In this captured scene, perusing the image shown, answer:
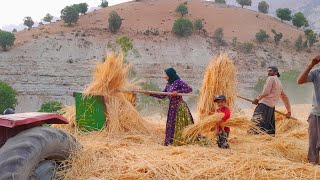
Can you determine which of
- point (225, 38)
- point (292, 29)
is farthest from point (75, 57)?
point (292, 29)

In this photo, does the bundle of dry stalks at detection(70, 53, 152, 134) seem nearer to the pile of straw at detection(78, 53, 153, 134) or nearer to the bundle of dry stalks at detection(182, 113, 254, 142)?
the pile of straw at detection(78, 53, 153, 134)

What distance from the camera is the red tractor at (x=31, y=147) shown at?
299cm

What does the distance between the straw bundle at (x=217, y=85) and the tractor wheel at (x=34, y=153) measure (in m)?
2.77

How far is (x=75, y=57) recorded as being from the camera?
46250 mm

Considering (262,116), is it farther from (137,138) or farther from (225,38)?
(225,38)

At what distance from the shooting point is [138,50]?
4838cm

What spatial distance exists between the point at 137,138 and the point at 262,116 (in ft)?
6.82

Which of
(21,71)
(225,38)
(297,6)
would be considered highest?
(297,6)

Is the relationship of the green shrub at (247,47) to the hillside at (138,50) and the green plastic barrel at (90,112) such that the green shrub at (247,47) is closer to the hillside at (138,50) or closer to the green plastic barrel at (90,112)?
the hillside at (138,50)

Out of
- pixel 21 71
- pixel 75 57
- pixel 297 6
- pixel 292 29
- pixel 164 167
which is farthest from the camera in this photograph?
pixel 297 6

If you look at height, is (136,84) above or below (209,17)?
below

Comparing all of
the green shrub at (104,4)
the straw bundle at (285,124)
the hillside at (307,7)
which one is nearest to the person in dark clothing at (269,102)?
the straw bundle at (285,124)

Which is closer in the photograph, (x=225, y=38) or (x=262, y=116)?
(x=262, y=116)

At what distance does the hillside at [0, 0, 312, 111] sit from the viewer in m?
40.2
